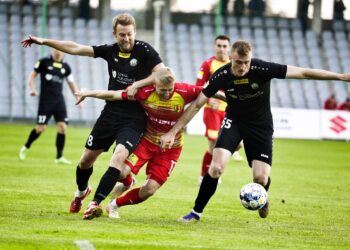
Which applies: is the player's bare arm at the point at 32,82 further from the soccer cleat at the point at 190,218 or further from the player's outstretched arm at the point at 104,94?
the soccer cleat at the point at 190,218

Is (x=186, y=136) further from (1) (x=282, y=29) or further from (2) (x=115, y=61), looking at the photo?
(2) (x=115, y=61)

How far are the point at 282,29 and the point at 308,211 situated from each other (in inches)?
1326

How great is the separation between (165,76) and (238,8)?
35.4m

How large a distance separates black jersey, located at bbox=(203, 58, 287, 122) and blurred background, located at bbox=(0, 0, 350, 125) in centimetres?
2791

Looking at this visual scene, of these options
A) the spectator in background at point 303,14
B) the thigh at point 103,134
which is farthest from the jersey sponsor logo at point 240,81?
the spectator in background at point 303,14

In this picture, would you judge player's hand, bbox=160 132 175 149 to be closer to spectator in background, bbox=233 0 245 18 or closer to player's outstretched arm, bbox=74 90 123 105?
player's outstretched arm, bbox=74 90 123 105

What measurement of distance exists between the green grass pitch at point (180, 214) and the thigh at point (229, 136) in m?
0.92

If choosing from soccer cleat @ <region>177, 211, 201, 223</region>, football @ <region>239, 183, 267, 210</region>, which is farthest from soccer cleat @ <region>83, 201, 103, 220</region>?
football @ <region>239, 183, 267, 210</region>

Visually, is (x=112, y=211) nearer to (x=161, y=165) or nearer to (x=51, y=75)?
(x=161, y=165)

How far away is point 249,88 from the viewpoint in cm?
1059

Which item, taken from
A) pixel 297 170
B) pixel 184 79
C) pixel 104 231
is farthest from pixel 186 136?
pixel 104 231

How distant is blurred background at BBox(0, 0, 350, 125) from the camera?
40812mm

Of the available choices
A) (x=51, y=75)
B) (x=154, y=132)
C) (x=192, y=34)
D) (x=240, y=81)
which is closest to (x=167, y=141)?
(x=154, y=132)

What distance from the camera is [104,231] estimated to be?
29.9 ft
